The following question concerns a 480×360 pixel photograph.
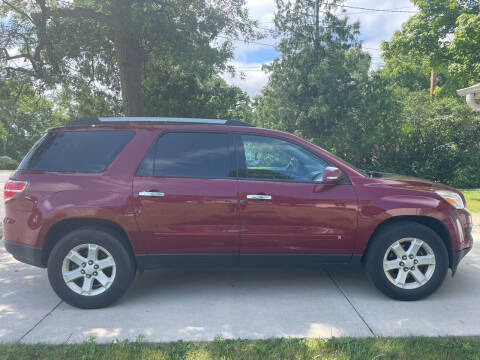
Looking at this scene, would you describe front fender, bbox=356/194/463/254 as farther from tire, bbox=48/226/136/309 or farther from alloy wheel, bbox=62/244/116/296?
alloy wheel, bbox=62/244/116/296

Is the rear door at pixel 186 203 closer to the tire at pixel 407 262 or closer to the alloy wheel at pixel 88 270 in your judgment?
the alloy wheel at pixel 88 270

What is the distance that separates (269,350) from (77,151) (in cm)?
276

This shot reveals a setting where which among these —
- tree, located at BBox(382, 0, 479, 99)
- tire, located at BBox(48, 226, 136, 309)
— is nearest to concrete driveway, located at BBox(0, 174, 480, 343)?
tire, located at BBox(48, 226, 136, 309)

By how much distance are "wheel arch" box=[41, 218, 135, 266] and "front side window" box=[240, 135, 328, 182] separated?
1.40m

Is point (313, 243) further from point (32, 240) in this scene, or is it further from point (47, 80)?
point (47, 80)

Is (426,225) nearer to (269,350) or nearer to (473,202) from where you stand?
(269,350)

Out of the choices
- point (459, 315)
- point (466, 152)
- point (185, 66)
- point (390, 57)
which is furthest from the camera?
point (390, 57)

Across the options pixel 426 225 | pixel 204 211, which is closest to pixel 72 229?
pixel 204 211

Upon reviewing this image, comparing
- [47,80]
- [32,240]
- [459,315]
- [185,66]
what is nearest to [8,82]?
[47,80]

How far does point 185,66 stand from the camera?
31.7 feet

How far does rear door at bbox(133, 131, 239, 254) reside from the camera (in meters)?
3.73

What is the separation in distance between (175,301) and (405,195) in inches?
106

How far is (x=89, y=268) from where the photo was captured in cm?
372

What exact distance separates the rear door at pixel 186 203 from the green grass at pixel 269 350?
1.03 meters
